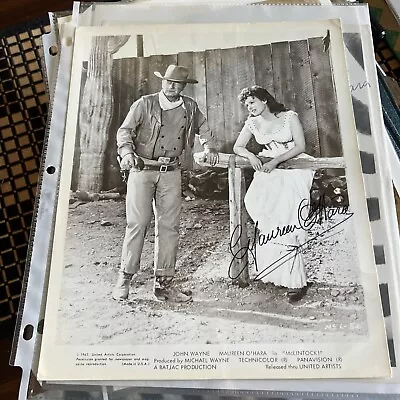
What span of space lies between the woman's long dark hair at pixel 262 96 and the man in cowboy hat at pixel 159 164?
4 cm

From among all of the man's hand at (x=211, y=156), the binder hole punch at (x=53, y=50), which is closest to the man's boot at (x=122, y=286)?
the man's hand at (x=211, y=156)

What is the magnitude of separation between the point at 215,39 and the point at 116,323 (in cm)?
25

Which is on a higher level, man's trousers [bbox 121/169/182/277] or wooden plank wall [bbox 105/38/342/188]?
wooden plank wall [bbox 105/38/342/188]

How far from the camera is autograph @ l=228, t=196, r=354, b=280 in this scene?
1.32 feet

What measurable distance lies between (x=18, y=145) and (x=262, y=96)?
207 millimetres

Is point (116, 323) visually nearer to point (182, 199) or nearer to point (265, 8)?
point (182, 199)

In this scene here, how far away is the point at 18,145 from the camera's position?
47 centimetres

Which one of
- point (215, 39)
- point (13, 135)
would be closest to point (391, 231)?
point (215, 39)

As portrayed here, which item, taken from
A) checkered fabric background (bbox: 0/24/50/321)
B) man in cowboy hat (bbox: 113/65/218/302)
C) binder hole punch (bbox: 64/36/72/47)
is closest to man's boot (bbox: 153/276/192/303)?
man in cowboy hat (bbox: 113/65/218/302)

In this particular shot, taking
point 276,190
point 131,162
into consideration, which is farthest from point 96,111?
point 276,190

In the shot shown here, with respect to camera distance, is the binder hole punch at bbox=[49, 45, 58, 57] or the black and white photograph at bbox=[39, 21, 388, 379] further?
the binder hole punch at bbox=[49, 45, 58, 57]

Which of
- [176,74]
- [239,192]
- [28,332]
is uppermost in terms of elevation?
[176,74]

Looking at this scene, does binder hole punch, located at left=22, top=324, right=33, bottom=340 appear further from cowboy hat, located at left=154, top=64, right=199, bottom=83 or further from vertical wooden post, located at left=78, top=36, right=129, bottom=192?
cowboy hat, located at left=154, top=64, right=199, bottom=83

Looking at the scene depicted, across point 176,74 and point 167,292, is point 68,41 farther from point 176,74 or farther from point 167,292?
point 167,292
